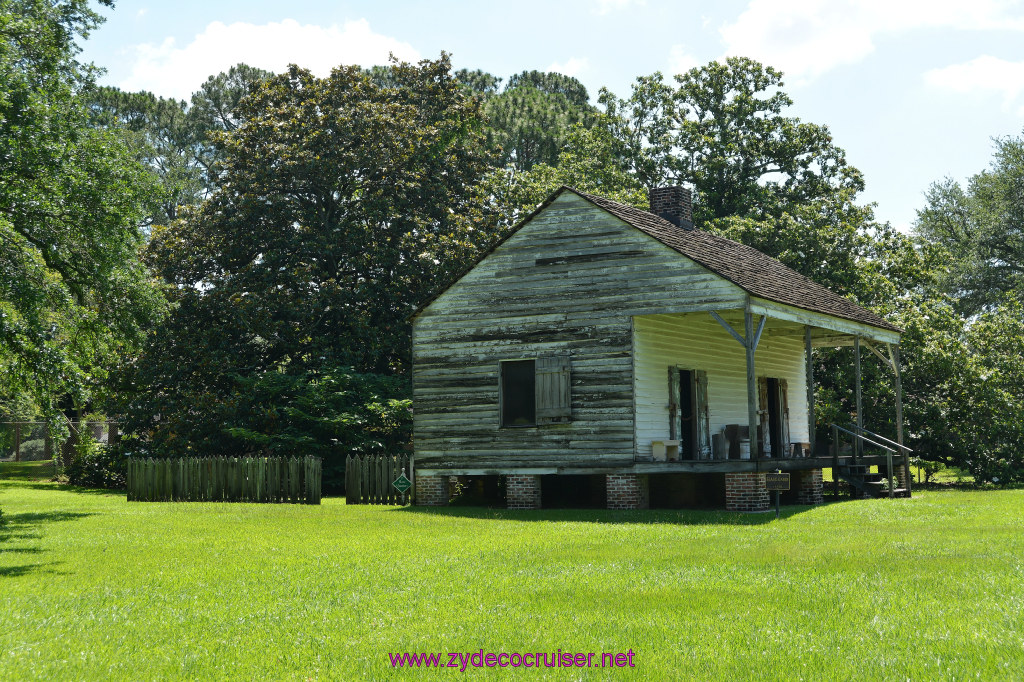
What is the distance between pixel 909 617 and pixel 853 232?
29330 mm

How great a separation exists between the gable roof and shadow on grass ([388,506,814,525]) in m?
4.45

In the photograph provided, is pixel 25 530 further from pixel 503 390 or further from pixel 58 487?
pixel 58 487

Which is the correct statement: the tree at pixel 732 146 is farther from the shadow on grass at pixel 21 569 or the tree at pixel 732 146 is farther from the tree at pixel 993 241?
the shadow on grass at pixel 21 569

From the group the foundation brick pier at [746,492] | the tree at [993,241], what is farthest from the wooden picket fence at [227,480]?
the tree at [993,241]

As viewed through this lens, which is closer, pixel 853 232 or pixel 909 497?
pixel 909 497

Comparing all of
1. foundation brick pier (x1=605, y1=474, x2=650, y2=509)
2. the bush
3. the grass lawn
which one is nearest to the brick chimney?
foundation brick pier (x1=605, y1=474, x2=650, y2=509)

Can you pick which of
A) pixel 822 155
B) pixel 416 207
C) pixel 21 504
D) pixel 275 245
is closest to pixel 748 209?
pixel 822 155

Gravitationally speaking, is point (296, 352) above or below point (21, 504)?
above

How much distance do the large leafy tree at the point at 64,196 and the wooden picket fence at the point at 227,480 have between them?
3733 millimetres

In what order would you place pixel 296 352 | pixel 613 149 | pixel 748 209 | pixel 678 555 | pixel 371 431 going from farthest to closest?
pixel 613 149 < pixel 748 209 < pixel 296 352 < pixel 371 431 < pixel 678 555

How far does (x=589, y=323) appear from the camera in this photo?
22797 mm

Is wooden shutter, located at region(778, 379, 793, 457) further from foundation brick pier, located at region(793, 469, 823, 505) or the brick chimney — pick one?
the brick chimney

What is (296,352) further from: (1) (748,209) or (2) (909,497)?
(1) (748,209)

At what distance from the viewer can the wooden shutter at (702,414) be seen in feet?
83.1
